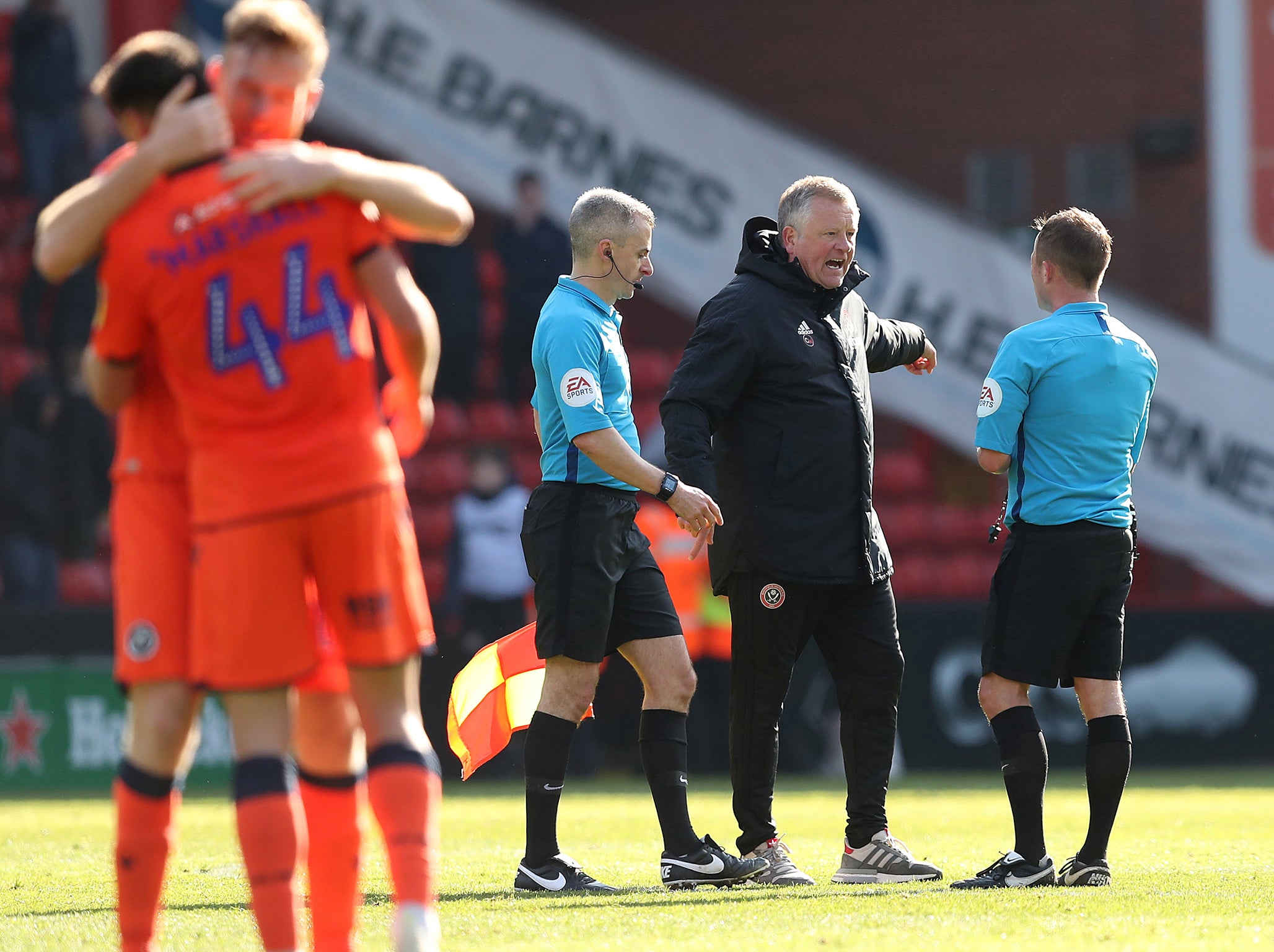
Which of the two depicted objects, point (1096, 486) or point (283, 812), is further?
point (1096, 486)

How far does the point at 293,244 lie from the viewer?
326 centimetres

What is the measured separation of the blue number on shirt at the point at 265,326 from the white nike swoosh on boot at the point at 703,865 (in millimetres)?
2587

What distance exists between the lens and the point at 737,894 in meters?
5.08

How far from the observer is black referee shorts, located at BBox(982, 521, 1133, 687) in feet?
17.3

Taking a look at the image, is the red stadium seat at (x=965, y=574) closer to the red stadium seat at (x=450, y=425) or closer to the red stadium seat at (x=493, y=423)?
the red stadium seat at (x=493, y=423)

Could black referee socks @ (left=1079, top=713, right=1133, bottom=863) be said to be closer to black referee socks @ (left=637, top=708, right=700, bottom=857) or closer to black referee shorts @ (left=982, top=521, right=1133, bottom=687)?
black referee shorts @ (left=982, top=521, right=1133, bottom=687)

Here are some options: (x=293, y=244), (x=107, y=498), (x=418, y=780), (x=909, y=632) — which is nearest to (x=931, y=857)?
(x=418, y=780)

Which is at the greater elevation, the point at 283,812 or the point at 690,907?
the point at 283,812

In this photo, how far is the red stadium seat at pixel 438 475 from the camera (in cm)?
1614

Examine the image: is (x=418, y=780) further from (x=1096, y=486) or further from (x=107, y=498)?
(x=107, y=498)

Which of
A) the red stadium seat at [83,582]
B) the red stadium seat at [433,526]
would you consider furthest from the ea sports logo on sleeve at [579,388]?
the red stadium seat at [433,526]

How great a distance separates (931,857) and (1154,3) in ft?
45.0

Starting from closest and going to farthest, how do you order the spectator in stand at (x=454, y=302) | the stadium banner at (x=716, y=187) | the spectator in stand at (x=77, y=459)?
the spectator in stand at (x=77, y=459), the stadium banner at (x=716, y=187), the spectator in stand at (x=454, y=302)

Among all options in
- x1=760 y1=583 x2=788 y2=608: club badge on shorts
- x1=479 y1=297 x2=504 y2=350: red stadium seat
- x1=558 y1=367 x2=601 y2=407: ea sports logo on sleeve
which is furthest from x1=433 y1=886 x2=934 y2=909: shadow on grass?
x1=479 y1=297 x2=504 y2=350: red stadium seat
